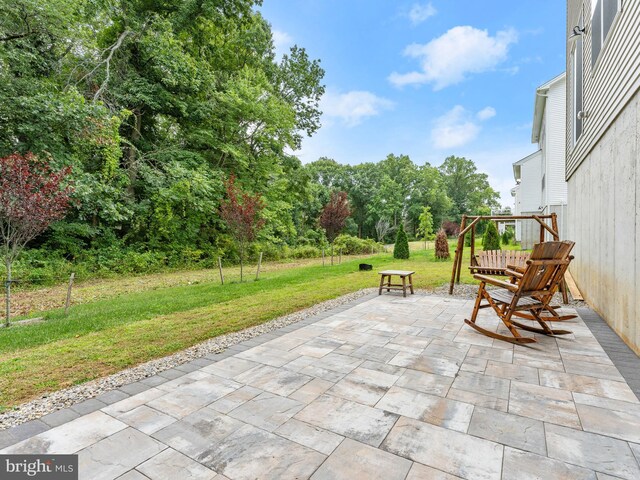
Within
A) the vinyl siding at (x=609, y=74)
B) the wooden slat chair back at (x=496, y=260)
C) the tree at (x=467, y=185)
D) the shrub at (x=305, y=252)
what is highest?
the tree at (x=467, y=185)

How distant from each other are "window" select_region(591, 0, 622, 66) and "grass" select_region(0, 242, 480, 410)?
4.84 metres

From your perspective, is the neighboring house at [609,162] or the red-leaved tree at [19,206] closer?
the neighboring house at [609,162]

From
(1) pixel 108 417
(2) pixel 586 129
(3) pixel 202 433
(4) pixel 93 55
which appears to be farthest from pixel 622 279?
(4) pixel 93 55

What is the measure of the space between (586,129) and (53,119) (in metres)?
11.6

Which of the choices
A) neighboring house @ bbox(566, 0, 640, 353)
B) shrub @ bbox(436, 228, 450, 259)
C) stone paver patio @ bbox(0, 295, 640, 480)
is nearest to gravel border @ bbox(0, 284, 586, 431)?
stone paver patio @ bbox(0, 295, 640, 480)

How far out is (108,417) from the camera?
6.44 feet

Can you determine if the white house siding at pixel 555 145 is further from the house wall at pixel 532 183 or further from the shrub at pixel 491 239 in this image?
the house wall at pixel 532 183

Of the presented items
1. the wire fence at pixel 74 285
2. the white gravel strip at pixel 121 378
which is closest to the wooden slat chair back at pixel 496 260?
the white gravel strip at pixel 121 378

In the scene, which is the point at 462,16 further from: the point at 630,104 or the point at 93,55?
the point at 93,55

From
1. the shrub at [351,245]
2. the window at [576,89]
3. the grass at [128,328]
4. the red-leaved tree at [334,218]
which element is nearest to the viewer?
the grass at [128,328]

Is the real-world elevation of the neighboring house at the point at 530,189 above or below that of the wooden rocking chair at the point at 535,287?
above

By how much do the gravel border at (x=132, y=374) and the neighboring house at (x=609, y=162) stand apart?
1.32 m

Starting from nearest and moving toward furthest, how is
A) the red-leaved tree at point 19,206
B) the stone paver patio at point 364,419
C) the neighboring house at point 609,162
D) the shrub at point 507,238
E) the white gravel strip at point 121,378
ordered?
the stone paver patio at point 364,419, the white gravel strip at point 121,378, the neighboring house at point 609,162, the red-leaved tree at point 19,206, the shrub at point 507,238

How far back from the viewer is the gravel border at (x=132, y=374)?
6.72 ft
